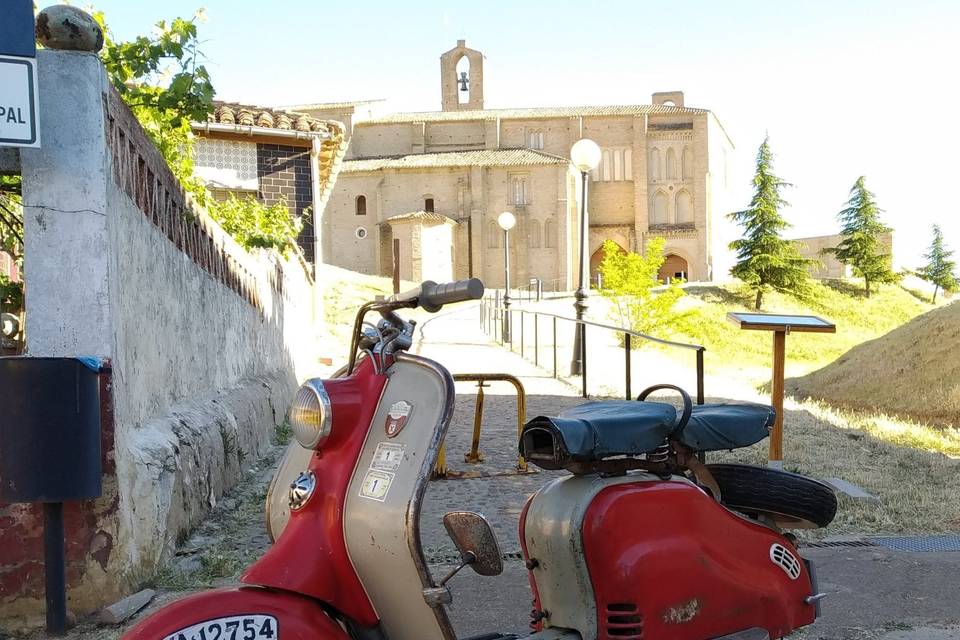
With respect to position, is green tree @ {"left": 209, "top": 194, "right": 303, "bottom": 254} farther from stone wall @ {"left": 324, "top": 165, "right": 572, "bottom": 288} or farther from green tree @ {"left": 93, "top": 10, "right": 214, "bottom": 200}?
stone wall @ {"left": 324, "top": 165, "right": 572, "bottom": 288}

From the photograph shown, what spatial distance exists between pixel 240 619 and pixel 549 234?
57.7 m

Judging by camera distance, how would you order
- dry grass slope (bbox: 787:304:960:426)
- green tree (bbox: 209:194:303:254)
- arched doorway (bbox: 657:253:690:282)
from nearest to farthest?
green tree (bbox: 209:194:303:254), dry grass slope (bbox: 787:304:960:426), arched doorway (bbox: 657:253:690:282)

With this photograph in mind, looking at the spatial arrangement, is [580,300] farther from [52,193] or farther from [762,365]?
[762,365]

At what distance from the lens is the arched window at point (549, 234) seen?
193ft

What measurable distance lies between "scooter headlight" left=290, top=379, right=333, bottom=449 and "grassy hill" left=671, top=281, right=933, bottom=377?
2656 cm

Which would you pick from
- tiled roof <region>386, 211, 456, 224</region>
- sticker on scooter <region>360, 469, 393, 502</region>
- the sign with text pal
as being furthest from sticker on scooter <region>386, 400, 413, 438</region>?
tiled roof <region>386, 211, 456, 224</region>

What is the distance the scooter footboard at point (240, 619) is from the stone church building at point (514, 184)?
164 feet

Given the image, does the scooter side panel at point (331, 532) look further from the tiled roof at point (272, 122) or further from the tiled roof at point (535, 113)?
the tiled roof at point (535, 113)

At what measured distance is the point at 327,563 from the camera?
2496mm

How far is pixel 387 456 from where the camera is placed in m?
2.55

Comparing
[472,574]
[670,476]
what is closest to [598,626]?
[670,476]

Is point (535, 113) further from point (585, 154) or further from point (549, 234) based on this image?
point (585, 154)

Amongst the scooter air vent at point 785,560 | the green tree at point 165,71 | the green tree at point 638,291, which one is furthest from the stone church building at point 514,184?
the scooter air vent at point 785,560

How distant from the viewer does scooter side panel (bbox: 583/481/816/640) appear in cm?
283
